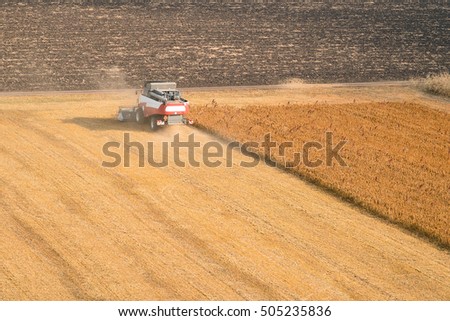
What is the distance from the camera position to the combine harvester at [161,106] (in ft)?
121

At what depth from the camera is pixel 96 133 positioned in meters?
38.1

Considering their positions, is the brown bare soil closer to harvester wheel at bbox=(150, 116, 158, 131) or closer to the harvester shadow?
harvester wheel at bbox=(150, 116, 158, 131)

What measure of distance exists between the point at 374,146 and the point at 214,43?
21968 millimetres

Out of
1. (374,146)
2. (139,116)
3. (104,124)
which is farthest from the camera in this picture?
(104,124)

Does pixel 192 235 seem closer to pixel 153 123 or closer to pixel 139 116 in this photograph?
pixel 153 123

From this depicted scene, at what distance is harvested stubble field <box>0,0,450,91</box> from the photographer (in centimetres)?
5256

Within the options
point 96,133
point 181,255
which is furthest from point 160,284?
point 96,133

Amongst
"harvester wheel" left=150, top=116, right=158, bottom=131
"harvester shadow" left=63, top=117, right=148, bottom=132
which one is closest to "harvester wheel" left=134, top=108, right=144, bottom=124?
"harvester shadow" left=63, top=117, right=148, bottom=132

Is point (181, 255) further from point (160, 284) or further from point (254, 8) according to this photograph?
point (254, 8)

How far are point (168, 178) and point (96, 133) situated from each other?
8259mm

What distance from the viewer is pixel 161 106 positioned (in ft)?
121

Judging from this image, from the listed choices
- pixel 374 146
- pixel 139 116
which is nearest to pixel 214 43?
pixel 139 116

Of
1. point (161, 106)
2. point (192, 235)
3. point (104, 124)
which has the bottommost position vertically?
point (104, 124)

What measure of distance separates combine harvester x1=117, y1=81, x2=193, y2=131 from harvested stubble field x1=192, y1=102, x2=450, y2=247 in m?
2.17
